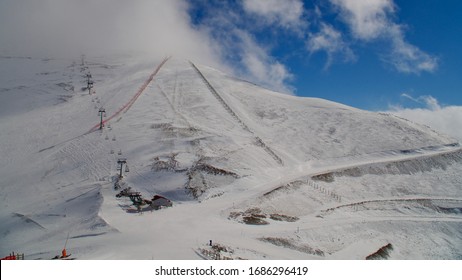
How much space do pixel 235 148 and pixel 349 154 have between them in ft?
61.2

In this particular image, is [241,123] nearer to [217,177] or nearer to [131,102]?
[131,102]

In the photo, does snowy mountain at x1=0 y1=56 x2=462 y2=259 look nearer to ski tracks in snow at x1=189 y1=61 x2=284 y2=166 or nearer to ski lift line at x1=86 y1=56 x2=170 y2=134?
ski tracks in snow at x1=189 y1=61 x2=284 y2=166

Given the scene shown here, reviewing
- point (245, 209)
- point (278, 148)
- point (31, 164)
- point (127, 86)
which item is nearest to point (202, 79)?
point (127, 86)

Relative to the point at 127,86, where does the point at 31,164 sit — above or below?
below

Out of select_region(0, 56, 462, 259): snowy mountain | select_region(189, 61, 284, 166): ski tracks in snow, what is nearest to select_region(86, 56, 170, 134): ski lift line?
select_region(0, 56, 462, 259): snowy mountain

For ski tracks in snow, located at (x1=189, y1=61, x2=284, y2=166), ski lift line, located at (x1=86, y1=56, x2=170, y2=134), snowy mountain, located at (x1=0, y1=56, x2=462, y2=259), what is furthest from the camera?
ski lift line, located at (x1=86, y1=56, x2=170, y2=134)

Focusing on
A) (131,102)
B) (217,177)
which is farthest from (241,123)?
(217,177)

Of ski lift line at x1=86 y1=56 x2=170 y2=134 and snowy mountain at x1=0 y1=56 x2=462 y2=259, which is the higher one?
ski lift line at x1=86 y1=56 x2=170 y2=134

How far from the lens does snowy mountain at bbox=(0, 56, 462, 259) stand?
109 feet

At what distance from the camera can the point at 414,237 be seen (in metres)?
41.0

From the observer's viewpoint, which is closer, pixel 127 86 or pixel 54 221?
pixel 54 221

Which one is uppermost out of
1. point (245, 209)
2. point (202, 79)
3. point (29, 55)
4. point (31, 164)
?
point (29, 55)

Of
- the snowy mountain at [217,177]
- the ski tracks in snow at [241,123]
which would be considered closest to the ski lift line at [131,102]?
the snowy mountain at [217,177]

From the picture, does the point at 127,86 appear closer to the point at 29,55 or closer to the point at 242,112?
the point at 242,112
